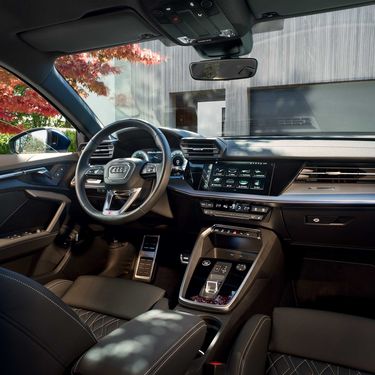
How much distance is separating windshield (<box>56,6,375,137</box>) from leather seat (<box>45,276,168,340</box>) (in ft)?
3.68

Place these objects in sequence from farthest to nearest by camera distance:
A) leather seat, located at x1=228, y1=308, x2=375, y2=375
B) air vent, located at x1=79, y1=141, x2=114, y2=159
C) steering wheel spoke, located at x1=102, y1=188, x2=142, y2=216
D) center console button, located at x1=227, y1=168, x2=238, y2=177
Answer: air vent, located at x1=79, y1=141, x2=114, y2=159, center console button, located at x1=227, y1=168, x2=238, y2=177, steering wheel spoke, located at x1=102, y1=188, x2=142, y2=216, leather seat, located at x1=228, y1=308, x2=375, y2=375

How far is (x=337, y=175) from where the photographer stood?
225 centimetres

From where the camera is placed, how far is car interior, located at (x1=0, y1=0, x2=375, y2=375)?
216cm

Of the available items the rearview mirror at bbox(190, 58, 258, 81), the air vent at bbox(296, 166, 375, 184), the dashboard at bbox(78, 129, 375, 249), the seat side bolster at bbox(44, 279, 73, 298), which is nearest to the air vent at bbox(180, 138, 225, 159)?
the dashboard at bbox(78, 129, 375, 249)

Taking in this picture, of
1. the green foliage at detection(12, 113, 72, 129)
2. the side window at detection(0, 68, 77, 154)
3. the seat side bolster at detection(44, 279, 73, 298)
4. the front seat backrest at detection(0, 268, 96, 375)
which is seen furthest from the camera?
the green foliage at detection(12, 113, 72, 129)

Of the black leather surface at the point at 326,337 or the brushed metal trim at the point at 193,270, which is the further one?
the brushed metal trim at the point at 193,270

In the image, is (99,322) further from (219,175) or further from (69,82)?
(69,82)

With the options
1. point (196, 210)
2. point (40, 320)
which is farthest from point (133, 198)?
point (40, 320)

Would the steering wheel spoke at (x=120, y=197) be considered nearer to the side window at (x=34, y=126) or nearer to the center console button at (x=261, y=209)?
the center console button at (x=261, y=209)

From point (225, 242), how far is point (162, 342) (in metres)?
1.56

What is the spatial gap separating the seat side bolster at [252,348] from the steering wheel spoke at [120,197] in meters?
0.86

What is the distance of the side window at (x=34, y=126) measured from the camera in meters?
2.99

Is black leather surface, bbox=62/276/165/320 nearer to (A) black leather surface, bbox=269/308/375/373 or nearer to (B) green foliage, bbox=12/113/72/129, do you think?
(A) black leather surface, bbox=269/308/375/373

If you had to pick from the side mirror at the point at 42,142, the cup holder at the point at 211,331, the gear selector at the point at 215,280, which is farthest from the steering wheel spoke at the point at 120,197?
the side mirror at the point at 42,142
